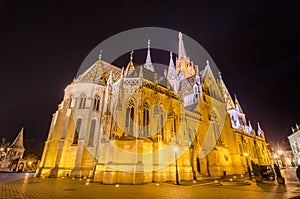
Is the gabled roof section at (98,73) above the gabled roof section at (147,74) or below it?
above

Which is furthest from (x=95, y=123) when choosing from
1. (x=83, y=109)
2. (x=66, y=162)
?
(x=66, y=162)

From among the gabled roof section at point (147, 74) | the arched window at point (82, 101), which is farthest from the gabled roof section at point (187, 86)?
the arched window at point (82, 101)

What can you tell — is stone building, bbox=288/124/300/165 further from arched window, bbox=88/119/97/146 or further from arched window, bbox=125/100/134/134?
arched window, bbox=88/119/97/146

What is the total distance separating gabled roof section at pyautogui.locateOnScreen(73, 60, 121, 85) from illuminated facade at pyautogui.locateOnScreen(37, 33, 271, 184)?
0.18m

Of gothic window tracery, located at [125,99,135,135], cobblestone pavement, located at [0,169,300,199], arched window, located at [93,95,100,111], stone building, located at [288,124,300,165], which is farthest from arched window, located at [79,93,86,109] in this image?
stone building, located at [288,124,300,165]

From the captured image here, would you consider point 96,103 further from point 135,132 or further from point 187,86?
point 187,86

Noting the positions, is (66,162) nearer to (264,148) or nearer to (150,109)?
(150,109)

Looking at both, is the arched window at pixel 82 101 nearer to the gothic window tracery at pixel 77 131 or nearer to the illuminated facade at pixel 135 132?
the illuminated facade at pixel 135 132

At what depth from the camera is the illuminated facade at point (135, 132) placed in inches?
653

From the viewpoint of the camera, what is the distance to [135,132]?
1777cm

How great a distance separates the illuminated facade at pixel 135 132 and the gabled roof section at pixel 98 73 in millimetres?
180

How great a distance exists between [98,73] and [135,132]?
1694 cm

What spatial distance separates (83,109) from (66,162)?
25.4 feet

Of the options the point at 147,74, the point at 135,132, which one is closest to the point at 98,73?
the point at 147,74
